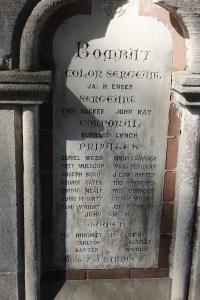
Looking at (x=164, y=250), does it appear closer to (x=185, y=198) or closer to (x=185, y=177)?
(x=185, y=198)

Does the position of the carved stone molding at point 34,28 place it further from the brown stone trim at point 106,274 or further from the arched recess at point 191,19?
the brown stone trim at point 106,274

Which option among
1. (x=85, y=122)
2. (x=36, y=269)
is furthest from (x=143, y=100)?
(x=36, y=269)

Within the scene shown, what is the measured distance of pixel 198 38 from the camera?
287cm

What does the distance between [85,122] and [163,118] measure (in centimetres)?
52

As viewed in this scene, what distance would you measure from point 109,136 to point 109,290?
3.72ft

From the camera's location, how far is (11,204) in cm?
306

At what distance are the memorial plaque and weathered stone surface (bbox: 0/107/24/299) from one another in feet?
0.95

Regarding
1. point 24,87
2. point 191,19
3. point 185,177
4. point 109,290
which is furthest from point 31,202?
point 191,19

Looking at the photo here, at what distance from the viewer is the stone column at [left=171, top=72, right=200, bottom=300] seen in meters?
2.92

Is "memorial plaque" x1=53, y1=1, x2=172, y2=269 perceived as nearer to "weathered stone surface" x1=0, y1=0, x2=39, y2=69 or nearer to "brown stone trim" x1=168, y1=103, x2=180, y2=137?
"brown stone trim" x1=168, y1=103, x2=180, y2=137

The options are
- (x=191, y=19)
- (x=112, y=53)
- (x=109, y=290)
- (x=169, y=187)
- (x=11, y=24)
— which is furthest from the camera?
(x=109, y=290)

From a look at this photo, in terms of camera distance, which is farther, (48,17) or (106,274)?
(106,274)

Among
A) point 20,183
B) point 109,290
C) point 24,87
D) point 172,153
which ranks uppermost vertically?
point 24,87

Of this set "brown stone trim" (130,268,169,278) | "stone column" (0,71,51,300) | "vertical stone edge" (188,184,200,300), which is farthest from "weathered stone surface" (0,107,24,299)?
"vertical stone edge" (188,184,200,300)
